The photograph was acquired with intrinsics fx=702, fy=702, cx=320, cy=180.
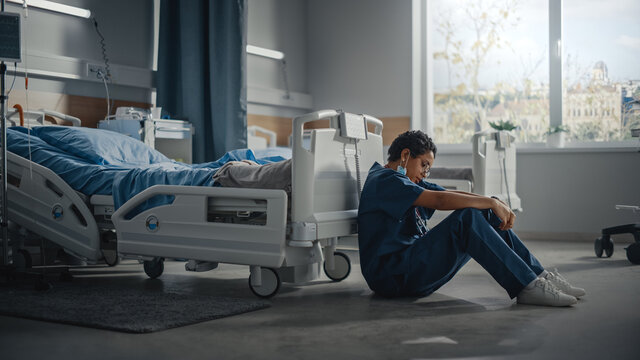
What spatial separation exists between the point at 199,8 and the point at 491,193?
247 centimetres

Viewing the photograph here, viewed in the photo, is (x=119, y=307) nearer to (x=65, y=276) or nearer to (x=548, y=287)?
(x=65, y=276)

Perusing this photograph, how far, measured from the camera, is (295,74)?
21.4 ft

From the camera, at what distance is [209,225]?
294cm

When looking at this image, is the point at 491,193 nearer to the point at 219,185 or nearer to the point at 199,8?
the point at 219,185

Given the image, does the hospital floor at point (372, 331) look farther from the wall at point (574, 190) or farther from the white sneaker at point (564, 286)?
the wall at point (574, 190)

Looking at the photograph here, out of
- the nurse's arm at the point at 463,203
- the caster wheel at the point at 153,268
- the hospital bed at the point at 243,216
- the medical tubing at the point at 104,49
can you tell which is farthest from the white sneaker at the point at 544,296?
the medical tubing at the point at 104,49

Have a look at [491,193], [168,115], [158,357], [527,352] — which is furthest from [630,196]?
[158,357]

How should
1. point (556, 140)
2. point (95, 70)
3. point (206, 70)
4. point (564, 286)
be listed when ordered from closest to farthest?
point (564, 286) < point (95, 70) < point (206, 70) < point (556, 140)

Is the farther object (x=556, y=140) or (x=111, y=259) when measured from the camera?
(x=556, y=140)

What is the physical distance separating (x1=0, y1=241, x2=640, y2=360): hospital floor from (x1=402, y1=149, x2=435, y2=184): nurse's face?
506 mm

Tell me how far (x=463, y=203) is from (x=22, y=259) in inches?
83.1

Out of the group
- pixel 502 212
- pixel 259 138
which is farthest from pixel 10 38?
pixel 259 138

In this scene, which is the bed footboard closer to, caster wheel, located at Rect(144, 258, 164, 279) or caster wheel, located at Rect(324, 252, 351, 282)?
caster wheel, located at Rect(144, 258, 164, 279)

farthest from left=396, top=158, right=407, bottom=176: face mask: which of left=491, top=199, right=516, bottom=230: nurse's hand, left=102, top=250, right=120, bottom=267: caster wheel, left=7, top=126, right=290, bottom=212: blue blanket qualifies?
left=102, top=250, right=120, bottom=267: caster wheel
